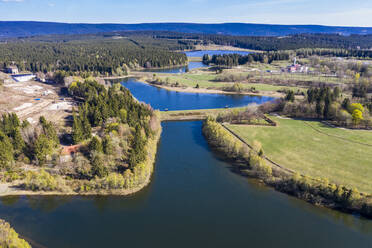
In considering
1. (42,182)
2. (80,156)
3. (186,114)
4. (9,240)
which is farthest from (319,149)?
(9,240)

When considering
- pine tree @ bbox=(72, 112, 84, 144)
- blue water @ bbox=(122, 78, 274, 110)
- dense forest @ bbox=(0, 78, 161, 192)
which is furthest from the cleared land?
pine tree @ bbox=(72, 112, 84, 144)

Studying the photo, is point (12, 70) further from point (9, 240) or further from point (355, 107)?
point (355, 107)

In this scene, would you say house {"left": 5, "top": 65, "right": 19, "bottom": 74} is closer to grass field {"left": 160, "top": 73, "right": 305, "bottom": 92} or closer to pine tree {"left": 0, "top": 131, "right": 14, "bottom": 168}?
grass field {"left": 160, "top": 73, "right": 305, "bottom": 92}

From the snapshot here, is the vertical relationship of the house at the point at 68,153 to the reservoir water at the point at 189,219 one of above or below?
above

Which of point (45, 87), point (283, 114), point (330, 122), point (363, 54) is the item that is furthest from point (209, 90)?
point (363, 54)

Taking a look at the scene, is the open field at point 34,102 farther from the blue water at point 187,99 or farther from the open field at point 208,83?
the open field at point 208,83

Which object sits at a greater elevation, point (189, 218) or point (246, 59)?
point (246, 59)

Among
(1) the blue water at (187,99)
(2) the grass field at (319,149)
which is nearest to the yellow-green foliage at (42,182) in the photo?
(2) the grass field at (319,149)
